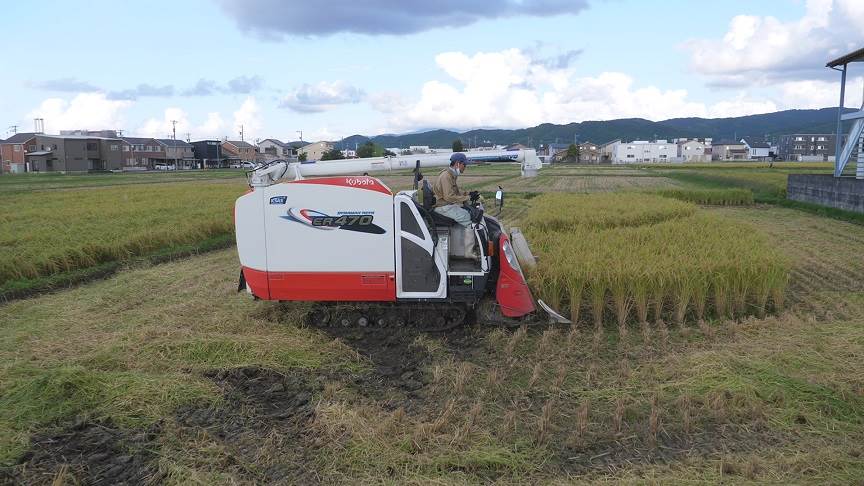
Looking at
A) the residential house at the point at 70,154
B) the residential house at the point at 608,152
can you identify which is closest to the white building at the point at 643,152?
the residential house at the point at 608,152

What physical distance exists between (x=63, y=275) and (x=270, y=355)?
21.9 feet

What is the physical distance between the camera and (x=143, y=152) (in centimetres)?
8444

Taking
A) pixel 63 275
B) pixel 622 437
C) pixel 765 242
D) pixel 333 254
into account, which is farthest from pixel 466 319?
pixel 63 275

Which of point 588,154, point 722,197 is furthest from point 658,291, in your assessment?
point 588,154

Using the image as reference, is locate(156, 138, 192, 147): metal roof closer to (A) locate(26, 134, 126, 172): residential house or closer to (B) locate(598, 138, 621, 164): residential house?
(A) locate(26, 134, 126, 172): residential house

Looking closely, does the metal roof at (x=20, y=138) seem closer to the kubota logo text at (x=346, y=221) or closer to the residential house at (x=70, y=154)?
the residential house at (x=70, y=154)

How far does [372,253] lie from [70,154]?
253 ft

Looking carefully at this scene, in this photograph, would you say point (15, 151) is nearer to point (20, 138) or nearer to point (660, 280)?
point (20, 138)

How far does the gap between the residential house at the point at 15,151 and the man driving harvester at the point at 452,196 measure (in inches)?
3272

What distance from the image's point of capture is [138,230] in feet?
47.4

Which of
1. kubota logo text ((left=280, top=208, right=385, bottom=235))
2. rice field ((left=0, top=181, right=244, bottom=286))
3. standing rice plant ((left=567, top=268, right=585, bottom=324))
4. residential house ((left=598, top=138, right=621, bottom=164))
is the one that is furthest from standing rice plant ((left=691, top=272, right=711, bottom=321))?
residential house ((left=598, top=138, right=621, bottom=164))

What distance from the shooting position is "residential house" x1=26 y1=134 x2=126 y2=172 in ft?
234

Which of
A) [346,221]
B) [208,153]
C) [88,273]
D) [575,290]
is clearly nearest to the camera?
[346,221]

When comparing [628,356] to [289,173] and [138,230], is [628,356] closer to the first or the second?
[289,173]
